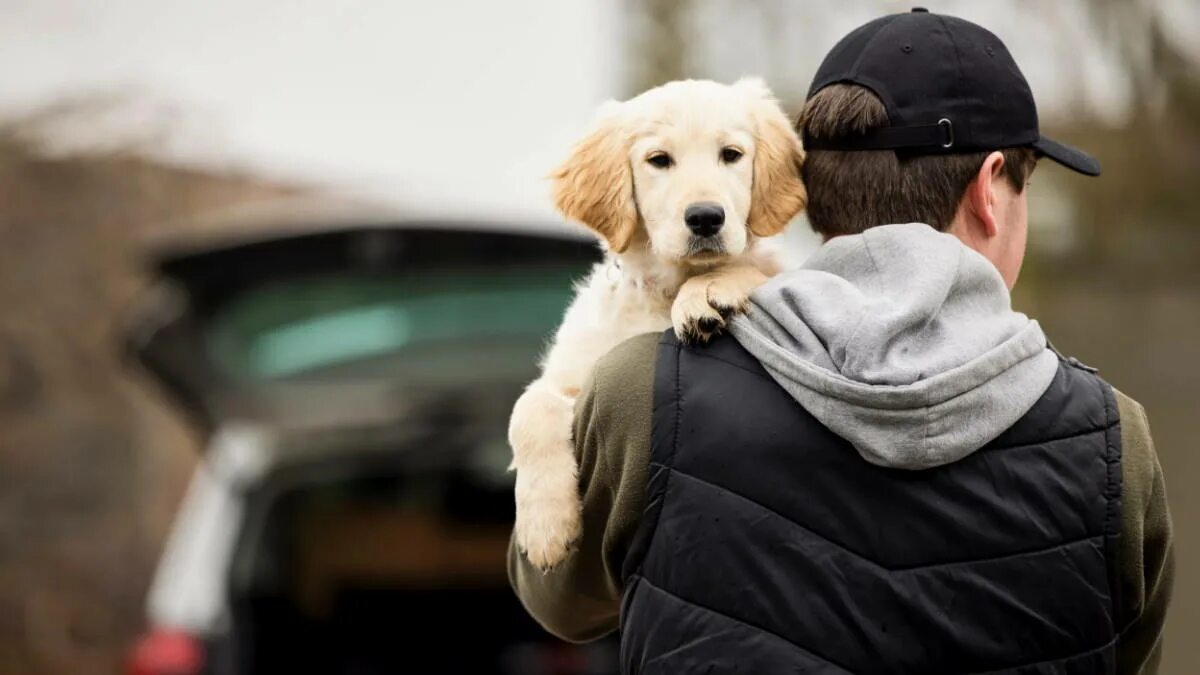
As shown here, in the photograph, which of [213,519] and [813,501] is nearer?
[813,501]

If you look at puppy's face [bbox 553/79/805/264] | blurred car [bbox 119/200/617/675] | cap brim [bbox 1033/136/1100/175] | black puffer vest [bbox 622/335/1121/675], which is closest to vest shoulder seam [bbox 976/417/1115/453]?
black puffer vest [bbox 622/335/1121/675]

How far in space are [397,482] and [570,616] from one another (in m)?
4.46

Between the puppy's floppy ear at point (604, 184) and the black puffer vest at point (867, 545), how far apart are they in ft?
2.18

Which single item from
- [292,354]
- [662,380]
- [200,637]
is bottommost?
[200,637]

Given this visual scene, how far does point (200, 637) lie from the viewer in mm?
4613

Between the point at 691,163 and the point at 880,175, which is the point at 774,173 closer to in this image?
the point at 691,163

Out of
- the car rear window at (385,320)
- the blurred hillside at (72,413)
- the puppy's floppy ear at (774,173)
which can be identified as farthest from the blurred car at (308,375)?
the blurred hillside at (72,413)

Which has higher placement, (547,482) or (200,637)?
(547,482)

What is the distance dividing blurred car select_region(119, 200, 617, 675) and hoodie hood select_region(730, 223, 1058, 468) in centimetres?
287

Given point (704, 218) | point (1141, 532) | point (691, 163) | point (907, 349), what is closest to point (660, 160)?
point (691, 163)

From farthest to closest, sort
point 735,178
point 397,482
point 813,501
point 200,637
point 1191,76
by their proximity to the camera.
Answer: point 1191,76
point 397,482
point 200,637
point 735,178
point 813,501

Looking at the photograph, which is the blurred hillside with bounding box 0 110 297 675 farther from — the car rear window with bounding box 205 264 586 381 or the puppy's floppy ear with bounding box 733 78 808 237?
the puppy's floppy ear with bounding box 733 78 808 237

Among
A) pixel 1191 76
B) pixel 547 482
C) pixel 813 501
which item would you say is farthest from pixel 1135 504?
pixel 1191 76

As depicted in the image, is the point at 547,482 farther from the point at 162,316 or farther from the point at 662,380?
the point at 162,316
